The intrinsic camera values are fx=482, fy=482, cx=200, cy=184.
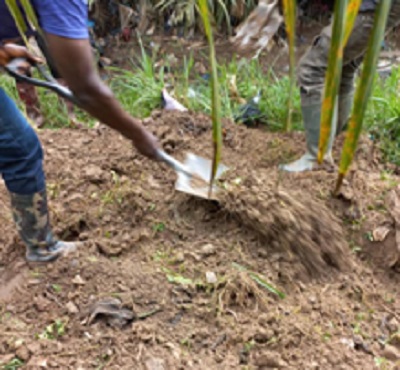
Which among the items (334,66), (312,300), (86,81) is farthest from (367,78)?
(312,300)

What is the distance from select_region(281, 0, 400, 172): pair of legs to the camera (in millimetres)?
2277

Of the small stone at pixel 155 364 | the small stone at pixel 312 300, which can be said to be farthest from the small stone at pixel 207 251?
the small stone at pixel 155 364

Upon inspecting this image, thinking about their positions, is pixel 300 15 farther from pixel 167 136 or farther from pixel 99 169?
pixel 99 169

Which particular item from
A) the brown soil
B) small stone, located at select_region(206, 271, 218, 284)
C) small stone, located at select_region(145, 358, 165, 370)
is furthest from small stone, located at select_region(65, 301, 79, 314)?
small stone, located at select_region(206, 271, 218, 284)

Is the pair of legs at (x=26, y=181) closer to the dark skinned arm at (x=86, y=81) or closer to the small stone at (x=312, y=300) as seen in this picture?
the dark skinned arm at (x=86, y=81)

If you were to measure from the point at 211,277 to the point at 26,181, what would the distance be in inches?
33.7

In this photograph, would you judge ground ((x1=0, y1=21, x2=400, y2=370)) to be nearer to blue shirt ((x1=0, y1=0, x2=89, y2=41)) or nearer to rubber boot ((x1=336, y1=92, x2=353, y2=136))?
rubber boot ((x1=336, y1=92, x2=353, y2=136))

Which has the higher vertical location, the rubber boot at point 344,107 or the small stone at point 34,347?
the rubber boot at point 344,107

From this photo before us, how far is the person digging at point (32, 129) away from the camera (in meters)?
1.54

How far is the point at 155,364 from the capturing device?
5.58 ft

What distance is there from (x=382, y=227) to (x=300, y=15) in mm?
3455

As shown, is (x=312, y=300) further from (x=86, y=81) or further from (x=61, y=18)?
(x=61, y=18)

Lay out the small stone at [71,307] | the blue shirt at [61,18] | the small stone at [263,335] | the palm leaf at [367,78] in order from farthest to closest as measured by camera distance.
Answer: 1. the small stone at [71,307]
2. the small stone at [263,335]
3. the blue shirt at [61,18]
4. the palm leaf at [367,78]

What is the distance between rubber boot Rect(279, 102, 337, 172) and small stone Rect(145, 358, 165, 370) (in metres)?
1.30
